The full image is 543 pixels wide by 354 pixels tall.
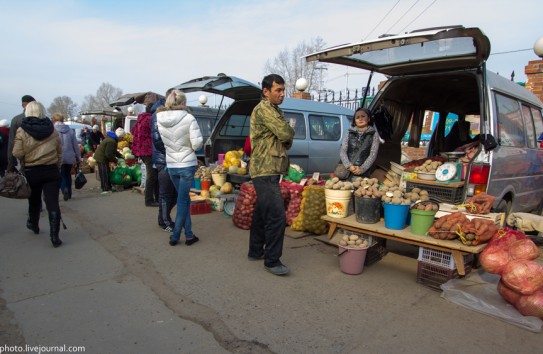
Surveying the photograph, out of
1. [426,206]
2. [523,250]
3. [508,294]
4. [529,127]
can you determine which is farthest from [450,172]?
[529,127]

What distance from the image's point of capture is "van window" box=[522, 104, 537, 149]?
5133 mm

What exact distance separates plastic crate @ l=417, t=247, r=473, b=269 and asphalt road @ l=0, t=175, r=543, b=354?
306 millimetres

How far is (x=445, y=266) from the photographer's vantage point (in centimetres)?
352

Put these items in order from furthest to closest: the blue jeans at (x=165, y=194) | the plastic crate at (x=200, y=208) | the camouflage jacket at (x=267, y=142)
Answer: the plastic crate at (x=200, y=208) < the blue jeans at (x=165, y=194) < the camouflage jacket at (x=267, y=142)

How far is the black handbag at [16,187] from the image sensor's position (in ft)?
15.0

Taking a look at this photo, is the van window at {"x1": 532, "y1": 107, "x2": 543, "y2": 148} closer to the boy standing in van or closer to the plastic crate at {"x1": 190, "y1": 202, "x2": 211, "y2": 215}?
the boy standing in van

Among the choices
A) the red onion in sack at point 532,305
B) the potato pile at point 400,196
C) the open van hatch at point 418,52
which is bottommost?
the red onion in sack at point 532,305

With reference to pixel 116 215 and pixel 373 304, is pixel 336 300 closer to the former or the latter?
pixel 373 304

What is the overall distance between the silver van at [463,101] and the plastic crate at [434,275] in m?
1.01

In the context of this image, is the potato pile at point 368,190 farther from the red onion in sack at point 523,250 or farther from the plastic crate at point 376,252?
the red onion in sack at point 523,250

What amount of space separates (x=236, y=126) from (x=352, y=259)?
220 inches

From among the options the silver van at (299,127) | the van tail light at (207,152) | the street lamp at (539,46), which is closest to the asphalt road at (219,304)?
the silver van at (299,127)

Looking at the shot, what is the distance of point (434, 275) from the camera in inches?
142

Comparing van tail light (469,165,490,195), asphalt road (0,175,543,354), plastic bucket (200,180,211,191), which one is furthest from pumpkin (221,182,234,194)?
van tail light (469,165,490,195)
